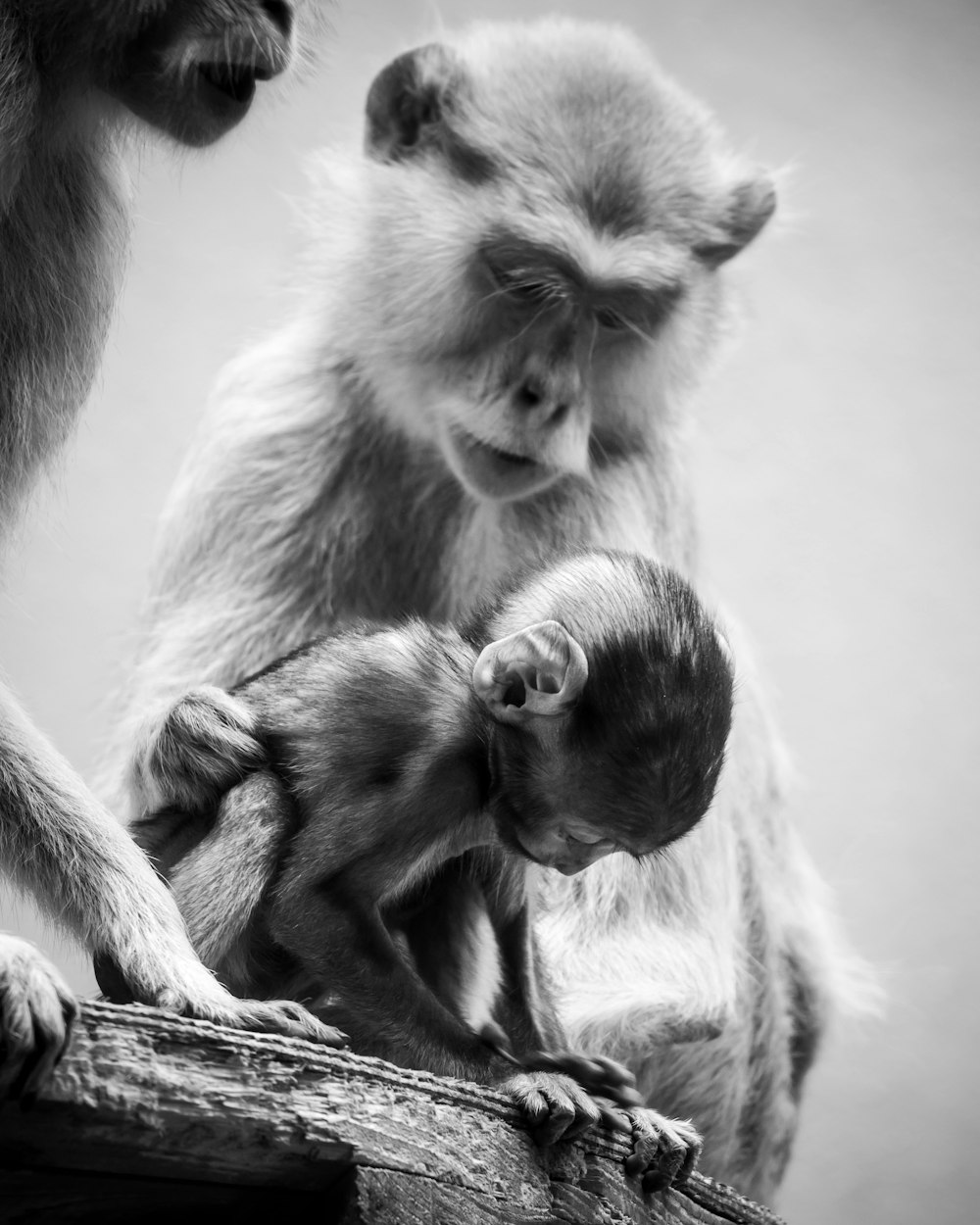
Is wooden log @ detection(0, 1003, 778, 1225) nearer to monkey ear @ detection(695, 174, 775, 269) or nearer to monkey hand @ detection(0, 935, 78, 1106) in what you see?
monkey hand @ detection(0, 935, 78, 1106)

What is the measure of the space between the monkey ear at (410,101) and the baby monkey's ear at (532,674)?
99 centimetres

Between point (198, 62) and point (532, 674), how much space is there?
0.67 metres

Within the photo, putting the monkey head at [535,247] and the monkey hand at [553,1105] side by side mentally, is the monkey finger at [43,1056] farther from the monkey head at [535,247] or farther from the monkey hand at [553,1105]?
the monkey head at [535,247]

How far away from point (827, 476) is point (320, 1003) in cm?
223

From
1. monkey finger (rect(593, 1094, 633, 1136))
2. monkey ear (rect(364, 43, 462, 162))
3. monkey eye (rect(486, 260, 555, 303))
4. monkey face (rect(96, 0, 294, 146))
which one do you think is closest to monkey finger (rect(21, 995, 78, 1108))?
monkey finger (rect(593, 1094, 633, 1136))

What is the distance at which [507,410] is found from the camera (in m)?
1.93

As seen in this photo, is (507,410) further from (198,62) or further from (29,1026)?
(29,1026)

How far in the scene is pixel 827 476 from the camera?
3486 mm

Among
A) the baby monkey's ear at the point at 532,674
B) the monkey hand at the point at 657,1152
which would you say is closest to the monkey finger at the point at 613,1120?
the monkey hand at the point at 657,1152

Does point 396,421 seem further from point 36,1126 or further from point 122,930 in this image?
point 36,1126

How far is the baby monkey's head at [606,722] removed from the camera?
144 centimetres

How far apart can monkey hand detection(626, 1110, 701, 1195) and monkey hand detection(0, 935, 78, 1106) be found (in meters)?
0.57

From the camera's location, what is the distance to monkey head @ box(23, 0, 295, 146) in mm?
1513

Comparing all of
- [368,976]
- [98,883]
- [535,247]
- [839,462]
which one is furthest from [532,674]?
[839,462]
